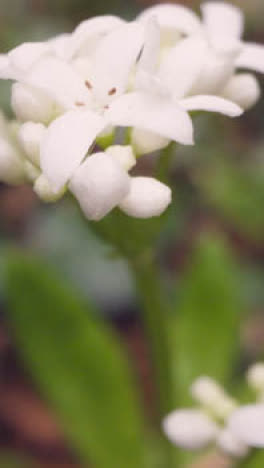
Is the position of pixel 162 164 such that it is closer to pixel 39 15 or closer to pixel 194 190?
pixel 194 190

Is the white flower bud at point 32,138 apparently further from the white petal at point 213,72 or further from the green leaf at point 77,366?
the green leaf at point 77,366

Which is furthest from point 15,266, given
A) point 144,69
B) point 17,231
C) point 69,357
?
point 17,231

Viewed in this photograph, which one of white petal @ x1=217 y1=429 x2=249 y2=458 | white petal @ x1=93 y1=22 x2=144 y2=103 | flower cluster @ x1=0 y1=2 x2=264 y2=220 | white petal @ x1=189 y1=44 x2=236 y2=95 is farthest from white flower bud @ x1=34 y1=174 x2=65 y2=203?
white petal @ x1=217 y1=429 x2=249 y2=458

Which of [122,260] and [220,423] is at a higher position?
[122,260]

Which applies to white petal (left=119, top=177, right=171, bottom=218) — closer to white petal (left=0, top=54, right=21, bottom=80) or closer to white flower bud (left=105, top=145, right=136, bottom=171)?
white flower bud (left=105, top=145, right=136, bottom=171)

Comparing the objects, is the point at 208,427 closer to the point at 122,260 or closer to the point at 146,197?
the point at 146,197

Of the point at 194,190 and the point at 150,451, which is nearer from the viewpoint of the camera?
the point at 150,451

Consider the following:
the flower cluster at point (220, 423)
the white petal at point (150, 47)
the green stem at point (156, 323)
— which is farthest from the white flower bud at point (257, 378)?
the white petal at point (150, 47)

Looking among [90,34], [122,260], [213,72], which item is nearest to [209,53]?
[213,72]
